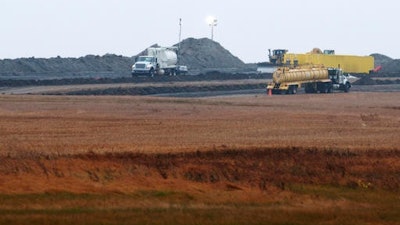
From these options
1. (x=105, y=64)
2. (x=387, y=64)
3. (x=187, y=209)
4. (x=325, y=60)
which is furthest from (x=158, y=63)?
(x=187, y=209)

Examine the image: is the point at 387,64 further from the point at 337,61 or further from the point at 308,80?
the point at 308,80

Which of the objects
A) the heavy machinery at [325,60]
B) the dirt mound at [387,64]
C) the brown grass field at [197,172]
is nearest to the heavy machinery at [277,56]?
the heavy machinery at [325,60]

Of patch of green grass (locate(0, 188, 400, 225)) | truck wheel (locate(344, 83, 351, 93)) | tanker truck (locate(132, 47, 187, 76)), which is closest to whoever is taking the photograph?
Result: patch of green grass (locate(0, 188, 400, 225))

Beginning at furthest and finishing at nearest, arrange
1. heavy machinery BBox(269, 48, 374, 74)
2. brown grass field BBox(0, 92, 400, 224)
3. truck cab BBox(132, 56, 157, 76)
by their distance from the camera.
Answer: truck cab BBox(132, 56, 157, 76) < heavy machinery BBox(269, 48, 374, 74) < brown grass field BBox(0, 92, 400, 224)

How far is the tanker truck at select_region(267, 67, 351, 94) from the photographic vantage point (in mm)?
77438

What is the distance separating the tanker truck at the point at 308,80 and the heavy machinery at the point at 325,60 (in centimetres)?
708

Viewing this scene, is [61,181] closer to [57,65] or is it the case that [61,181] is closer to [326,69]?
[326,69]

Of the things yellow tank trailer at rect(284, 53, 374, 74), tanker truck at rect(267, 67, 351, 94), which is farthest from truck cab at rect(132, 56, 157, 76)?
tanker truck at rect(267, 67, 351, 94)

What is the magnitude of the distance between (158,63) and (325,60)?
1687 centimetres

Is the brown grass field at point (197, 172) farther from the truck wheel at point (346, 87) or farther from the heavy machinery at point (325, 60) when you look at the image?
the heavy machinery at point (325, 60)

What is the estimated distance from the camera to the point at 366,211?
87.0 ft

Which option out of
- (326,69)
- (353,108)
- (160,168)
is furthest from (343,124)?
(326,69)

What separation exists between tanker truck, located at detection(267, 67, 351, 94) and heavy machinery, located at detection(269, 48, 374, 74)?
7.08 m

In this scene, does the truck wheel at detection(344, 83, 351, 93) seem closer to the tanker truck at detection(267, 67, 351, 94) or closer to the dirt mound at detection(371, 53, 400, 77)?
the tanker truck at detection(267, 67, 351, 94)
